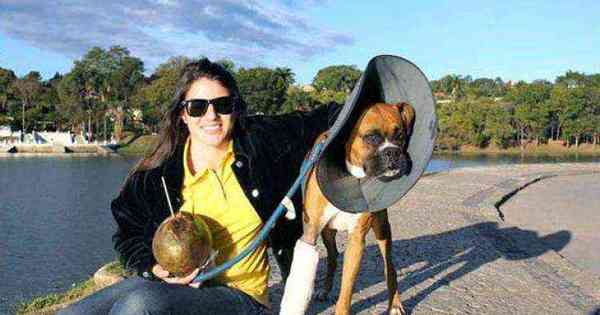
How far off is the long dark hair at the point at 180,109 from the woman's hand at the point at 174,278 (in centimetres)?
57

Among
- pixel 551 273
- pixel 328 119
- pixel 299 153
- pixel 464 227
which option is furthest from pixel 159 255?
pixel 464 227

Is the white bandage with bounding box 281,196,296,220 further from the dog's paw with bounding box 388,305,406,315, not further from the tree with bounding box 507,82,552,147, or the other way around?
the tree with bounding box 507,82,552,147

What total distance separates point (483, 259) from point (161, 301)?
4790 mm

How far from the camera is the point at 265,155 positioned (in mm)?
3141

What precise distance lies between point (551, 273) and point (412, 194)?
23.5 feet

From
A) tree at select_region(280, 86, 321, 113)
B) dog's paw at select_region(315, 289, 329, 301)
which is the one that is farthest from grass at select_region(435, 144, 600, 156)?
dog's paw at select_region(315, 289, 329, 301)

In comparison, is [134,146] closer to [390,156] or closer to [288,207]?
[288,207]

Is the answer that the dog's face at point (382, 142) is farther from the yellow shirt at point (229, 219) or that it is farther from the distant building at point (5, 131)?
the distant building at point (5, 131)

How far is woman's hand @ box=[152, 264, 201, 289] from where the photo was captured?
264cm

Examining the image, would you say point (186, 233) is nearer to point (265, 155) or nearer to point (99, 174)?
point (265, 155)

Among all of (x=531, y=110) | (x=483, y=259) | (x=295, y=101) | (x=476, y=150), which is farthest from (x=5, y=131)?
(x=483, y=259)

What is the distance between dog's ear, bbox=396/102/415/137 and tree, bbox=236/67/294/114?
60.1m

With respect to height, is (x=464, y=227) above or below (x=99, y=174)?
above

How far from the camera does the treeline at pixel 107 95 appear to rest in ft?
217
